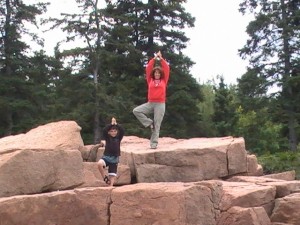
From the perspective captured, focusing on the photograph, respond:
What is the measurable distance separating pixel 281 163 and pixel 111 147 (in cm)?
1086

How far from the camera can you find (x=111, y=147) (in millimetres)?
8914

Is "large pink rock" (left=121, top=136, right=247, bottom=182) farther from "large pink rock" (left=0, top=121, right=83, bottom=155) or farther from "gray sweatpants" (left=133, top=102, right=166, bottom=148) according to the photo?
"large pink rock" (left=0, top=121, right=83, bottom=155)

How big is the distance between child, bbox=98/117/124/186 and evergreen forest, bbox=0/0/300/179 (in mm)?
12333

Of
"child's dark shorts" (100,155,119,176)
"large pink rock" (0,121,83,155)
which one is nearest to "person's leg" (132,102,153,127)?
"large pink rock" (0,121,83,155)

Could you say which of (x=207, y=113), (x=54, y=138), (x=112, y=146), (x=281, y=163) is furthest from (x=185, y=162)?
(x=207, y=113)

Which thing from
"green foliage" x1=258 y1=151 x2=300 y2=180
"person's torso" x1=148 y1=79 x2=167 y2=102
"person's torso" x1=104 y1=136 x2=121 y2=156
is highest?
"person's torso" x1=148 y1=79 x2=167 y2=102

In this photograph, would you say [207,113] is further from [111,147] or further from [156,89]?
[111,147]

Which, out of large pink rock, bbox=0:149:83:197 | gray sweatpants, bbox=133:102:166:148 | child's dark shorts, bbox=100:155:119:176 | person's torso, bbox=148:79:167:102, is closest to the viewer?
large pink rock, bbox=0:149:83:197

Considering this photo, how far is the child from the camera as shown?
8914mm

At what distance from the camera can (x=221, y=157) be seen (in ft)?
35.5

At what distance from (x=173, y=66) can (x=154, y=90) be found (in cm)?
1418

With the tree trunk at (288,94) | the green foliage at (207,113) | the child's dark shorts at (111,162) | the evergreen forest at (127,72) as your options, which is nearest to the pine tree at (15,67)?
the evergreen forest at (127,72)

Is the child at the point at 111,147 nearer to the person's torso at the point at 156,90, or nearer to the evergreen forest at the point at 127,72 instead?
the person's torso at the point at 156,90

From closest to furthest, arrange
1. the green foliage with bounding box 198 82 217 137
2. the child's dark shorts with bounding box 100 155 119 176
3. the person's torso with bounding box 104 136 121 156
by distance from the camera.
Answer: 1. the person's torso with bounding box 104 136 121 156
2. the child's dark shorts with bounding box 100 155 119 176
3. the green foliage with bounding box 198 82 217 137
